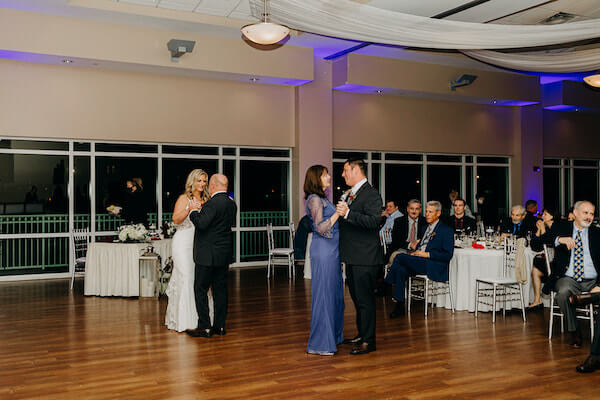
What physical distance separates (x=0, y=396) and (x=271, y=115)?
8.93 m

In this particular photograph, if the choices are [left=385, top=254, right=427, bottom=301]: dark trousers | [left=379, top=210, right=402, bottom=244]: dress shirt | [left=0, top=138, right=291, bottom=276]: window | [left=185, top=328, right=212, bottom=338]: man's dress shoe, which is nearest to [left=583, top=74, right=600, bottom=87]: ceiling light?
[left=379, top=210, right=402, bottom=244]: dress shirt

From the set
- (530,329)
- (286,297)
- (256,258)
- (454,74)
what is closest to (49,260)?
(256,258)

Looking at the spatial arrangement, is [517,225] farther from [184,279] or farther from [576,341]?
[184,279]

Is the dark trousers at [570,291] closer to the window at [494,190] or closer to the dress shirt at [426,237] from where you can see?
the dress shirt at [426,237]

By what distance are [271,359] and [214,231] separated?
1476 mm

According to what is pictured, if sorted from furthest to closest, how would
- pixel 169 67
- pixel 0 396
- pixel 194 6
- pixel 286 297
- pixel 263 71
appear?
pixel 263 71 < pixel 169 67 < pixel 194 6 < pixel 286 297 < pixel 0 396

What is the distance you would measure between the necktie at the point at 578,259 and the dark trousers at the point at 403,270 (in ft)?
6.49

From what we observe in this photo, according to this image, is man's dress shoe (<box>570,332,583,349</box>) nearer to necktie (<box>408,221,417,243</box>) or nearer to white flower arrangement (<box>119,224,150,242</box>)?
necktie (<box>408,221,417,243</box>)

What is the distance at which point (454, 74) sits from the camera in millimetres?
13781

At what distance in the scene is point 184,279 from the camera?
6.46 metres

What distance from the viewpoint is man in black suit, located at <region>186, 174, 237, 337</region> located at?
6.07m

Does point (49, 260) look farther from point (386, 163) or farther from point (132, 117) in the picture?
point (386, 163)

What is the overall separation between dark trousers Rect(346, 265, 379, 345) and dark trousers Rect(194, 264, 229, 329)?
1452mm

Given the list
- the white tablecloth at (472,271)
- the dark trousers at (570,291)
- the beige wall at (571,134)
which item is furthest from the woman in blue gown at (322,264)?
the beige wall at (571,134)
